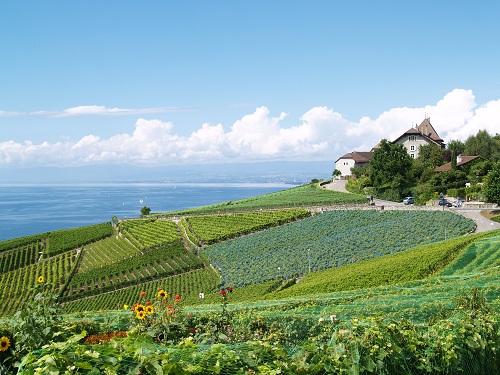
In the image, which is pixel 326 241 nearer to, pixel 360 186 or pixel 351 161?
pixel 360 186

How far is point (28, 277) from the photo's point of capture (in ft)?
165

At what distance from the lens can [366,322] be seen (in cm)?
573

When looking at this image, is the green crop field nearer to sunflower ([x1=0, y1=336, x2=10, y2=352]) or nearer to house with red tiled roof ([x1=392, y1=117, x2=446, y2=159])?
sunflower ([x1=0, y1=336, x2=10, y2=352])

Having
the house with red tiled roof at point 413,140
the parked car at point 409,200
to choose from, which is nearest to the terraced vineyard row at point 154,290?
the parked car at point 409,200

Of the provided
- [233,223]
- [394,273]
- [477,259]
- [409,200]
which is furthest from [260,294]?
[409,200]

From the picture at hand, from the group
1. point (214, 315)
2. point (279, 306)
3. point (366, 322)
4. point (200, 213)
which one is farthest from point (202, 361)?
point (200, 213)

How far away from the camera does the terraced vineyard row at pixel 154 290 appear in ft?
125

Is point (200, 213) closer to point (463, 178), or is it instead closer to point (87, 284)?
point (87, 284)

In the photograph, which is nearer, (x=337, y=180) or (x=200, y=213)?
(x=200, y=213)

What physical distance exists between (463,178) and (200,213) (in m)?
36.8

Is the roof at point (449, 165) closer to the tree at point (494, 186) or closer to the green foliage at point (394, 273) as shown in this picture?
the tree at point (494, 186)

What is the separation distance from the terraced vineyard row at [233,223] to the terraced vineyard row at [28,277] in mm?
14701

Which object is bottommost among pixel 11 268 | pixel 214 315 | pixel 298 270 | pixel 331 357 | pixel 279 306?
pixel 11 268

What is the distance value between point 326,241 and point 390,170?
27114 mm
